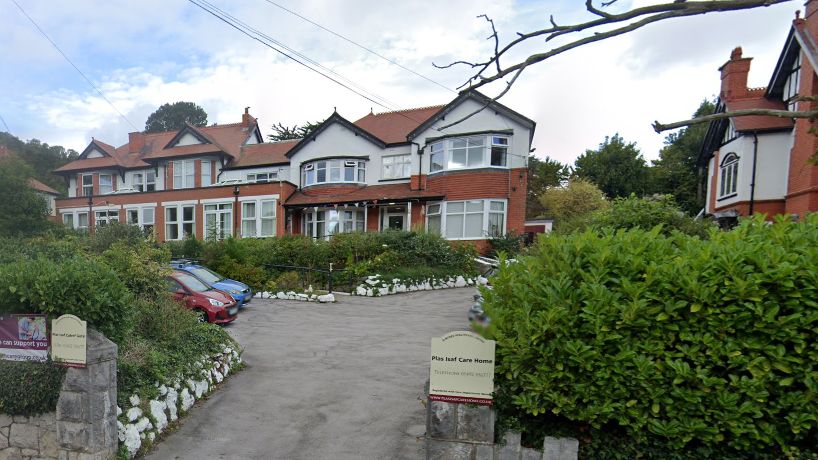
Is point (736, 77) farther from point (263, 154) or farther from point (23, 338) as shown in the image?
point (263, 154)

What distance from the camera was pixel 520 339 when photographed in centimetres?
292

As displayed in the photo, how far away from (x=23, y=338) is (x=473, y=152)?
18.7 meters

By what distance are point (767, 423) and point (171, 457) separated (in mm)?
5110

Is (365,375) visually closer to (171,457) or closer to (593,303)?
(171,457)

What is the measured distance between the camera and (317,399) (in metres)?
5.37

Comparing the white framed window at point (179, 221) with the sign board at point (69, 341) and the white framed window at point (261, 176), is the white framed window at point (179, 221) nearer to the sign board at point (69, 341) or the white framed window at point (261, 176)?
the white framed window at point (261, 176)

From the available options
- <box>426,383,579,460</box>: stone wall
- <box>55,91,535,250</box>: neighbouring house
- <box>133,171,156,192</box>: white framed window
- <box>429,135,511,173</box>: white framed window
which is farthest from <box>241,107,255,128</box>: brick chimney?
<box>426,383,579,460</box>: stone wall

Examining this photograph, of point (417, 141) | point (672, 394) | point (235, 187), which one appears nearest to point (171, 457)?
point (672, 394)

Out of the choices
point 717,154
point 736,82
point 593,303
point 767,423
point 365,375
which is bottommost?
point 365,375

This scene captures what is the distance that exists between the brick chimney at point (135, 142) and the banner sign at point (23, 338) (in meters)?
33.7

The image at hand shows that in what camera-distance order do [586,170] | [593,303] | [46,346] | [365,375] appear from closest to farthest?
[593,303] < [46,346] < [365,375] < [586,170]

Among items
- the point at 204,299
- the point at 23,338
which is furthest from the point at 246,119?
the point at 23,338

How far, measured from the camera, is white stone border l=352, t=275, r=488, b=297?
1514cm

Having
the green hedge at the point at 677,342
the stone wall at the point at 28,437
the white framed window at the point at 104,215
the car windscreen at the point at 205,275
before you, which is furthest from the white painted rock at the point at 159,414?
the white framed window at the point at 104,215
